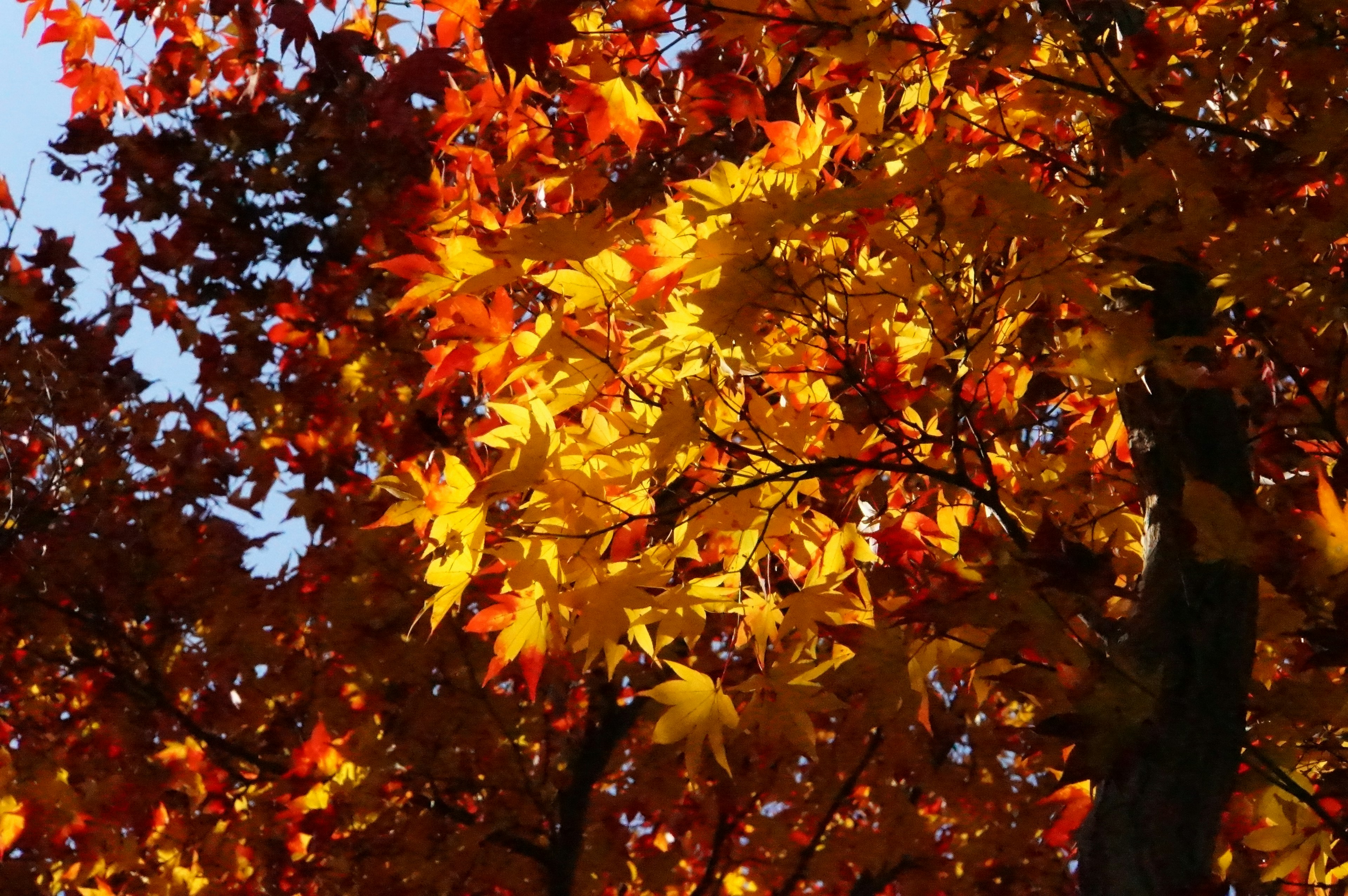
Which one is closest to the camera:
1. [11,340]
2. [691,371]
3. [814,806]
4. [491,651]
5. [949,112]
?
[691,371]

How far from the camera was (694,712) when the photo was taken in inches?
87.2

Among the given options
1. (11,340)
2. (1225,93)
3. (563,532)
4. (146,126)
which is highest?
(146,126)

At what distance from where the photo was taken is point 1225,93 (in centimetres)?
242

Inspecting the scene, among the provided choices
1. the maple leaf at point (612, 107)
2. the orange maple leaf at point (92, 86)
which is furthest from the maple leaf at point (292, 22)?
the orange maple leaf at point (92, 86)

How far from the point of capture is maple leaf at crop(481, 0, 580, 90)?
209cm

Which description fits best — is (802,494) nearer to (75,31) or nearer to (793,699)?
(793,699)

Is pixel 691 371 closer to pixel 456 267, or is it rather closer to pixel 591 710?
pixel 456 267

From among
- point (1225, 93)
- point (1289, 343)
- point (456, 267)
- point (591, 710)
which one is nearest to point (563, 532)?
point (456, 267)

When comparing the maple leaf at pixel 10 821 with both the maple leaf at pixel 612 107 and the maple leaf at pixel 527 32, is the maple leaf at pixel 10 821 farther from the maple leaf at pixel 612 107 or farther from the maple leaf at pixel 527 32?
the maple leaf at pixel 527 32

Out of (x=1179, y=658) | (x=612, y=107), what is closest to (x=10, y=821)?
(x=612, y=107)

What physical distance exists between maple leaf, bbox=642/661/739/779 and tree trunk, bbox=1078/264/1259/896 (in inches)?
28.1

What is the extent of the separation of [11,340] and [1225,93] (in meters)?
5.19

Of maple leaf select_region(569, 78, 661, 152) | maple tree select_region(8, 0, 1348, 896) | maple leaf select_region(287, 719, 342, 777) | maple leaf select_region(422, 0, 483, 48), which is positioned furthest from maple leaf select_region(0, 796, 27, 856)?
maple leaf select_region(569, 78, 661, 152)

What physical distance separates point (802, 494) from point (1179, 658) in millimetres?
892
